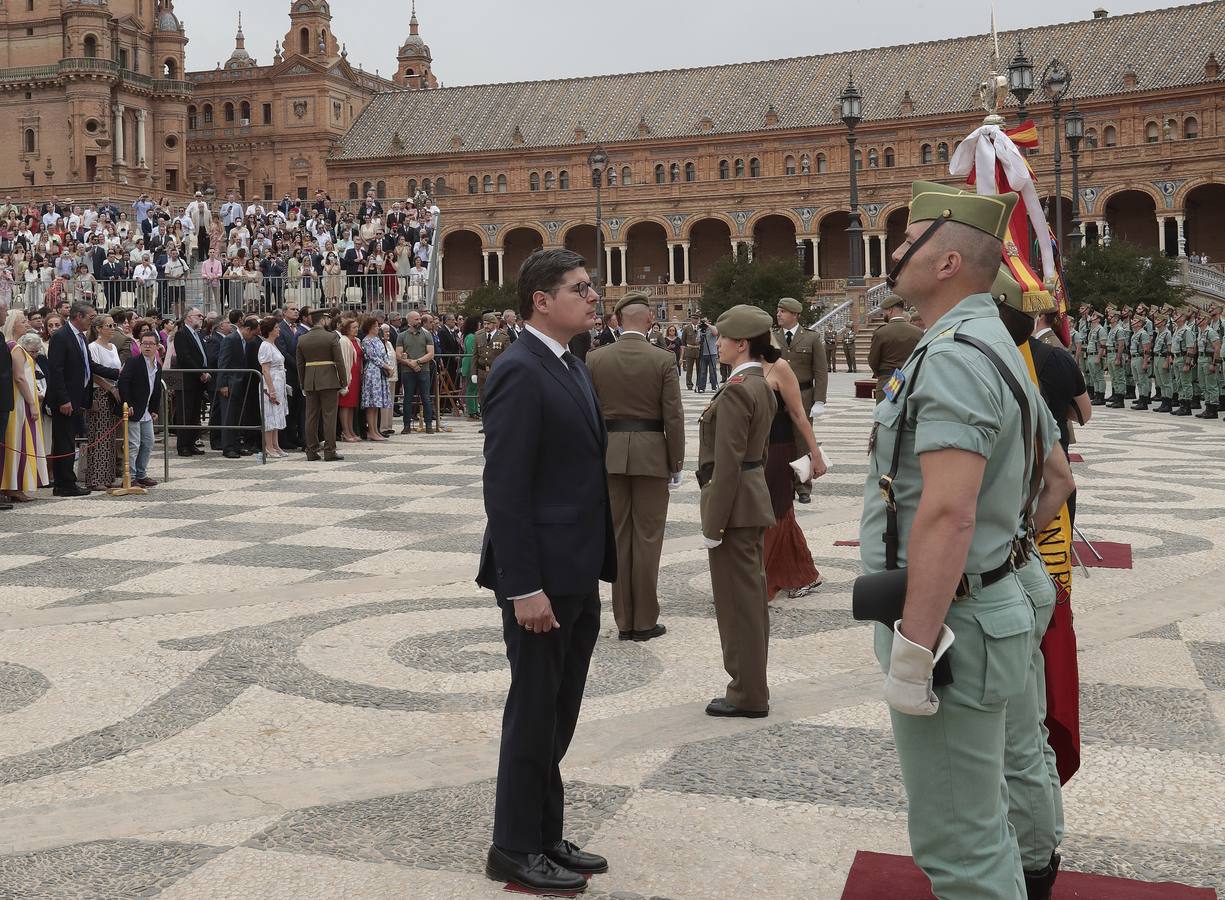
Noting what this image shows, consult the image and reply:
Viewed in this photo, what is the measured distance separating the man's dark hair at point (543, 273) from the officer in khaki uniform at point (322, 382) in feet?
37.0

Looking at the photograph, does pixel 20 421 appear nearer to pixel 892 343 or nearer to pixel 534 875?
pixel 892 343

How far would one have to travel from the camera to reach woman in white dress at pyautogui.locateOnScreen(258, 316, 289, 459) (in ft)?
49.4

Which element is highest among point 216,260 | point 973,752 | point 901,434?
point 216,260

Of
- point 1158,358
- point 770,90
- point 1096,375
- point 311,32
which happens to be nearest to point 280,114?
point 311,32

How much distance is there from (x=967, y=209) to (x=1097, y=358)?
950 inches

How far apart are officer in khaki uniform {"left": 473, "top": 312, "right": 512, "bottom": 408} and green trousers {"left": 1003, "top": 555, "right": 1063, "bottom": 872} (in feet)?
49.6

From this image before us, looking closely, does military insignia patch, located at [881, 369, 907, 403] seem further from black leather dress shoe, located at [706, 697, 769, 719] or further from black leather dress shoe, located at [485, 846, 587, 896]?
black leather dress shoe, located at [706, 697, 769, 719]

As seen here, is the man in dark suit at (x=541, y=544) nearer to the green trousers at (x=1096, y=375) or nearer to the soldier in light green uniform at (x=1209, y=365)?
the soldier in light green uniform at (x=1209, y=365)

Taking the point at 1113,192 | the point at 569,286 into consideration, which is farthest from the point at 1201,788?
the point at 1113,192

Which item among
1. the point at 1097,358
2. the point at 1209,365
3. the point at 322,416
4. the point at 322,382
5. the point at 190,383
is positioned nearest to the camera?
the point at 322,382

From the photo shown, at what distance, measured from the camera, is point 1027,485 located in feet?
10.1

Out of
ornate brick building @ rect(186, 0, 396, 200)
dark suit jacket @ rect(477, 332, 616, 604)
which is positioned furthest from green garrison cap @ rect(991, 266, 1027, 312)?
ornate brick building @ rect(186, 0, 396, 200)

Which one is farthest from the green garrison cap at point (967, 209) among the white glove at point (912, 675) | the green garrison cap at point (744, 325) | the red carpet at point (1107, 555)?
the red carpet at point (1107, 555)

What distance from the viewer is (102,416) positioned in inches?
494
